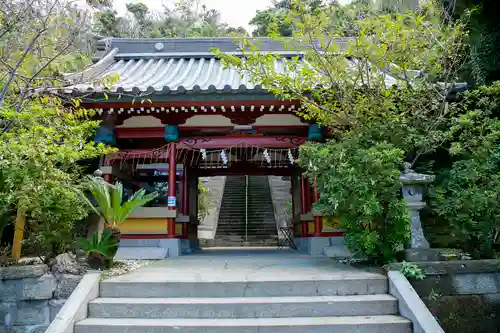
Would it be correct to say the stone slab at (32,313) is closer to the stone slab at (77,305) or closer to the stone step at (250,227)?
the stone slab at (77,305)

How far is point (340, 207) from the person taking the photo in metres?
4.66

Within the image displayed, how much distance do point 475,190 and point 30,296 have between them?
5.25 meters

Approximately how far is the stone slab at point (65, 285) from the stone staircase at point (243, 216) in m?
9.77

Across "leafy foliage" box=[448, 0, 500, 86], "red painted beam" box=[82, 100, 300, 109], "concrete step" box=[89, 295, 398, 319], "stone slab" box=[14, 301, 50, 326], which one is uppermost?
"leafy foliage" box=[448, 0, 500, 86]

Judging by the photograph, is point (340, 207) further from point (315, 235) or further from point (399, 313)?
point (315, 235)

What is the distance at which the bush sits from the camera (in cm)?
438

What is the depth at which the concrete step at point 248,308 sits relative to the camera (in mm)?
3645

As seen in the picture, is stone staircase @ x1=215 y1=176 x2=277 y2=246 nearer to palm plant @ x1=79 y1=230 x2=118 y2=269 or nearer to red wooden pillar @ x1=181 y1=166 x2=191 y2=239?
red wooden pillar @ x1=181 y1=166 x2=191 y2=239

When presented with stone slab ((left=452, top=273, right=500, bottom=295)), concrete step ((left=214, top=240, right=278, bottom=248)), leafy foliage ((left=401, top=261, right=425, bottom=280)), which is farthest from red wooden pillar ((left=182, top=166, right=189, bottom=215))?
stone slab ((left=452, top=273, right=500, bottom=295))

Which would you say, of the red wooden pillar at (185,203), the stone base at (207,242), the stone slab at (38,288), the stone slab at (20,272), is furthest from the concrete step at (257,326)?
the stone base at (207,242)

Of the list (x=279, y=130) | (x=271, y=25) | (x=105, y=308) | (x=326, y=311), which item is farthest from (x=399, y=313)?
(x=279, y=130)

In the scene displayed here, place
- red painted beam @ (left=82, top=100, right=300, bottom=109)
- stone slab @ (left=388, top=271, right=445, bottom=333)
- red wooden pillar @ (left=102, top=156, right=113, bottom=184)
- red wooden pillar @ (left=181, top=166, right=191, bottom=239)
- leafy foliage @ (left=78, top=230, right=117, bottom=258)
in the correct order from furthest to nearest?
red wooden pillar @ (left=181, top=166, right=191, bottom=239) → red wooden pillar @ (left=102, top=156, right=113, bottom=184) → red painted beam @ (left=82, top=100, right=300, bottom=109) → leafy foliage @ (left=78, top=230, right=117, bottom=258) → stone slab @ (left=388, top=271, right=445, bottom=333)

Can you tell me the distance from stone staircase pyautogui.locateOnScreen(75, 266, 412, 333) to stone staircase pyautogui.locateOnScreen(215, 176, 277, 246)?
9.75 meters

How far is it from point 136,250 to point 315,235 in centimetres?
340
